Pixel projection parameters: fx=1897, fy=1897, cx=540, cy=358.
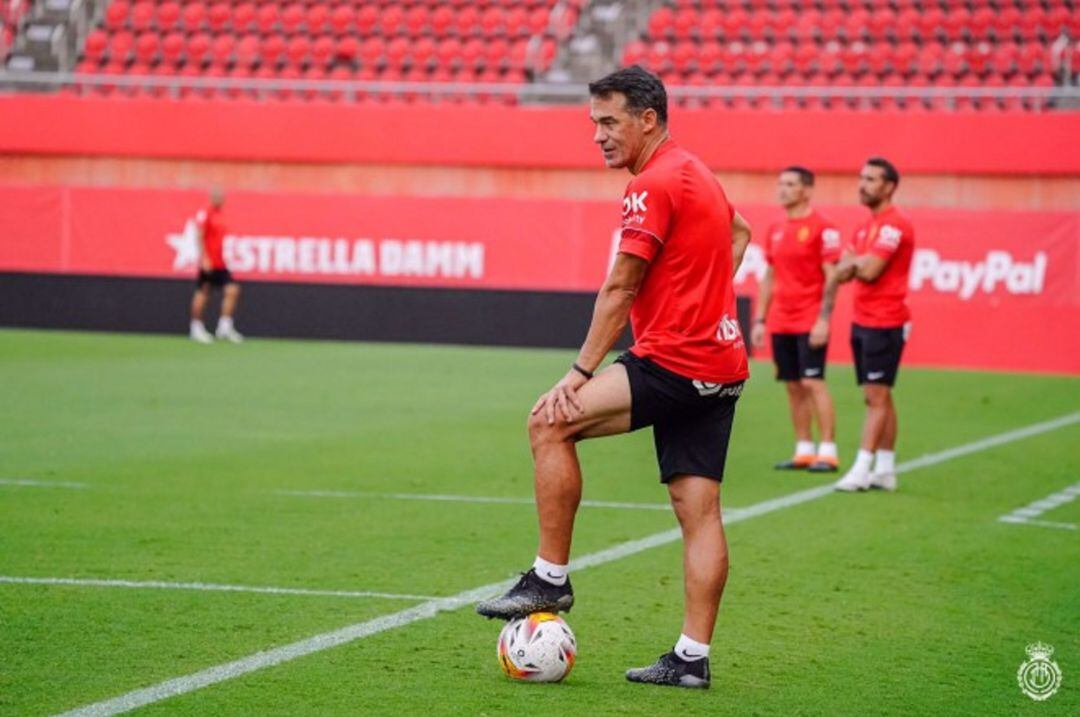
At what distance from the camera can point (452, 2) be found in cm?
3369

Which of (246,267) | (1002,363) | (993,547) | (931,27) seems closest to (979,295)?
(1002,363)

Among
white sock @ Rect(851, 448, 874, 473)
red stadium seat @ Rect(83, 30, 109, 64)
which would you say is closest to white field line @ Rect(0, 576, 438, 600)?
white sock @ Rect(851, 448, 874, 473)

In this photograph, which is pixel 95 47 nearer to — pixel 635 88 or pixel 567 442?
pixel 635 88

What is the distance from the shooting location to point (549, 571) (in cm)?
662

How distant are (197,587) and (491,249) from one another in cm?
2071

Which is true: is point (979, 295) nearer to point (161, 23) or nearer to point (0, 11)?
point (161, 23)

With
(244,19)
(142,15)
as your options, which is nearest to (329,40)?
→ (244,19)

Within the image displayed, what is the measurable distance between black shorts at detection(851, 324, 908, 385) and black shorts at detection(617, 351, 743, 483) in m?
6.54

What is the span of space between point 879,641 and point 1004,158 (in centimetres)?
2074

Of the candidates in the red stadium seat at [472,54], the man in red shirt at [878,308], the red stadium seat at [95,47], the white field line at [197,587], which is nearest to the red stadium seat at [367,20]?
the red stadium seat at [472,54]

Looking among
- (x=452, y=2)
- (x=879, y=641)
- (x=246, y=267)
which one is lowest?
(x=246, y=267)

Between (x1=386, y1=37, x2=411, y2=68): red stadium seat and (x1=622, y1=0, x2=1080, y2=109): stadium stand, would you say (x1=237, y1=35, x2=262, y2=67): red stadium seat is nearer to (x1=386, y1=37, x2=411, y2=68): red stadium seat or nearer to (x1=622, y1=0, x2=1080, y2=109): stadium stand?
(x1=386, y1=37, x2=411, y2=68): red stadium seat

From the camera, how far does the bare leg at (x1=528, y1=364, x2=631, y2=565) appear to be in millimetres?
6488

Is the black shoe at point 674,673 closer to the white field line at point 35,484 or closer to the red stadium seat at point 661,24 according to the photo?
the white field line at point 35,484
